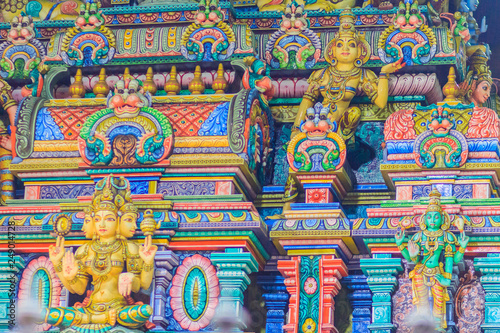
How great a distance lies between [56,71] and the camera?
56.9 ft

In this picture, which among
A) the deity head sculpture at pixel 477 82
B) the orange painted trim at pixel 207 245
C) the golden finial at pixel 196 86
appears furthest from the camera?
the deity head sculpture at pixel 477 82

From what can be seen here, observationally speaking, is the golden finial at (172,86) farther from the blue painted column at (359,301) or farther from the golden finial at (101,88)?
the blue painted column at (359,301)

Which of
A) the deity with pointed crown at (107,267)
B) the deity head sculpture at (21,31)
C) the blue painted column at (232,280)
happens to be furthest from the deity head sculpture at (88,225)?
the deity head sculpture at (21,31)

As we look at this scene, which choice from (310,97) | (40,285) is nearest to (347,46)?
(310,97)

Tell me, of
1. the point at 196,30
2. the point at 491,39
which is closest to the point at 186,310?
the point at 196,30

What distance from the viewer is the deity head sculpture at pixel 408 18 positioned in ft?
55.4

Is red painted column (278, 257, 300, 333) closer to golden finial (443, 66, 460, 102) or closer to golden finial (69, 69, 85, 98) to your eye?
golden finial (443, 66, 460, 102)

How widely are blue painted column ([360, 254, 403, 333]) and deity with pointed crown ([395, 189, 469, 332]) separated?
27cm

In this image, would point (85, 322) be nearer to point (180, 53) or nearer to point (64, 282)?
point (64, 282)

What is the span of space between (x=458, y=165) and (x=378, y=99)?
1296 millimetres

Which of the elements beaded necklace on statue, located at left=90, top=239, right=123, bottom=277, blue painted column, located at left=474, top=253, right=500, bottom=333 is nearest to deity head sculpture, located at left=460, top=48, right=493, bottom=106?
blue painted column, located at left=474, top=253, right=500, bottom=333

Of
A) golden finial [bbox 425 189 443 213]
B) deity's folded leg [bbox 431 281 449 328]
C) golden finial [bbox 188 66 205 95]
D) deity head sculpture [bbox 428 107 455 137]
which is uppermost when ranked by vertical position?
golden finial [bbox 188 66 205 95]

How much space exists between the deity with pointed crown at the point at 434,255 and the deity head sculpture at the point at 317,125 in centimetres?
147

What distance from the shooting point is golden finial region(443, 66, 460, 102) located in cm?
1677
